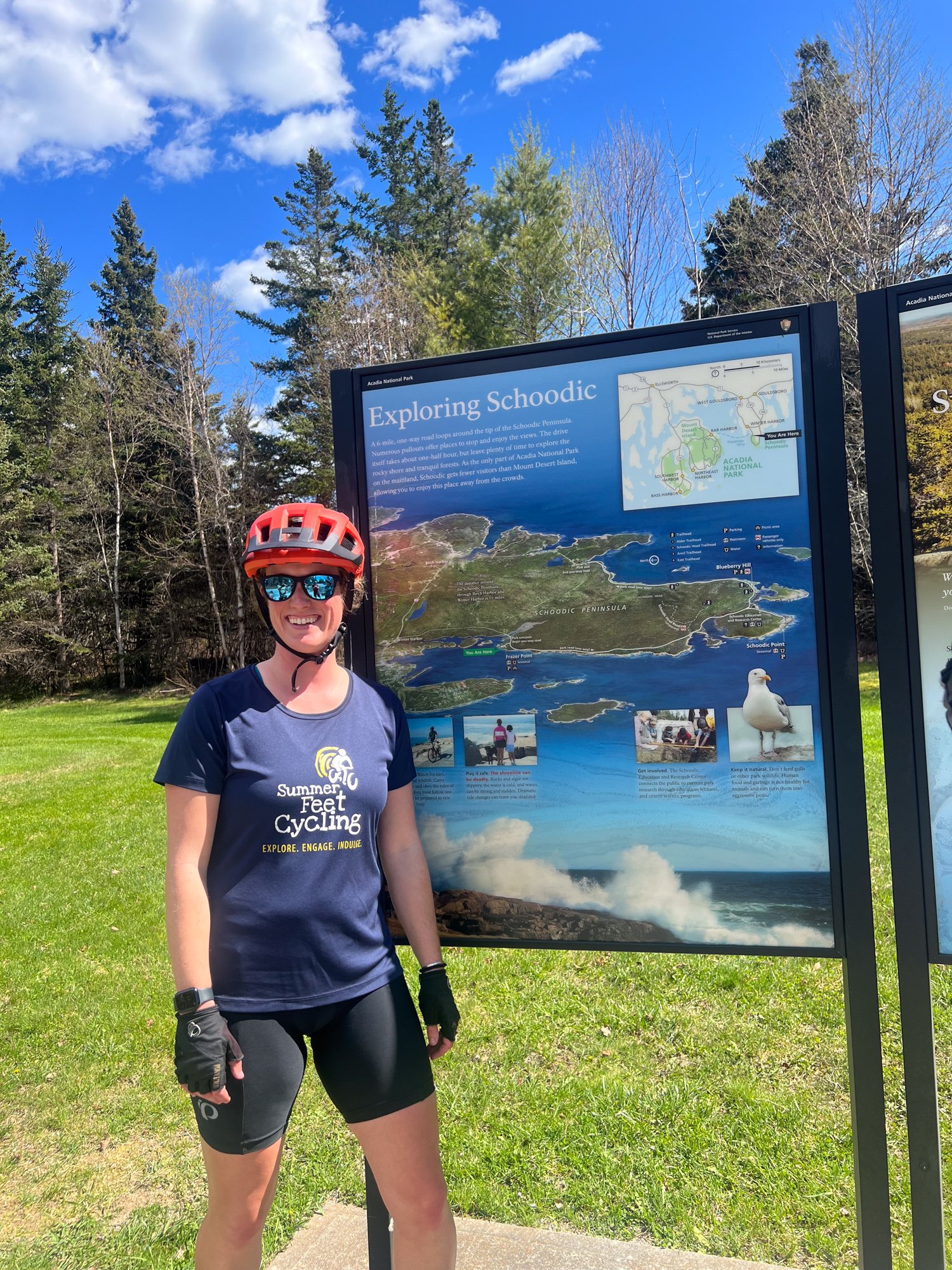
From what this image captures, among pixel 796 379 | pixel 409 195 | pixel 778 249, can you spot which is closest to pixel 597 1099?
pixel 796 379

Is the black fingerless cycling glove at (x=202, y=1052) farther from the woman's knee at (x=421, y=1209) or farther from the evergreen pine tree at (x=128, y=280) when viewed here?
the evergreen pine tree at (x=128, y=280)

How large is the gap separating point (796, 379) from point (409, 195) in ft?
117

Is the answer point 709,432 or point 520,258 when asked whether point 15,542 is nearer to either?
point 520,258

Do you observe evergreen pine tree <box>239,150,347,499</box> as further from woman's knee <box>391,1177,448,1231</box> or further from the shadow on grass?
woman's knee <box>391,1177,448,1231</box>

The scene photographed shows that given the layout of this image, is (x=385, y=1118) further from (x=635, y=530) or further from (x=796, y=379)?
(x=796, y=379)

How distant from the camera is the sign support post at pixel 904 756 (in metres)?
2.09

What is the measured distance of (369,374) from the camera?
2654mm

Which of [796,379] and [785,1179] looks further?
[785,1179]

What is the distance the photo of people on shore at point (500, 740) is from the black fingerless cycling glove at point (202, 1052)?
3.19 ft

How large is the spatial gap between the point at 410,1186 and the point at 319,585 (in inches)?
59.0

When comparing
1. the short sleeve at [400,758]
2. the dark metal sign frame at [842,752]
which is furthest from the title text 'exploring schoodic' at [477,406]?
the short sleeve at [400,758]

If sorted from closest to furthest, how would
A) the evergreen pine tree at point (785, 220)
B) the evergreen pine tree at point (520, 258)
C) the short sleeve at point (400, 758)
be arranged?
the short sleeve at point (400, 758), the evergreen pine tree at point (785, 220), the evergreen pine tree at point (520, 258)

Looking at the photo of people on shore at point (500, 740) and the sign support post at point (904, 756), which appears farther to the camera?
the photo of people on shore at point (500, 740)

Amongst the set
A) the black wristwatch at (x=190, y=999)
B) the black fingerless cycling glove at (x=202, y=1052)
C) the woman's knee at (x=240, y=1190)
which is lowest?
the woman's knee at (x=240, y=1190)
